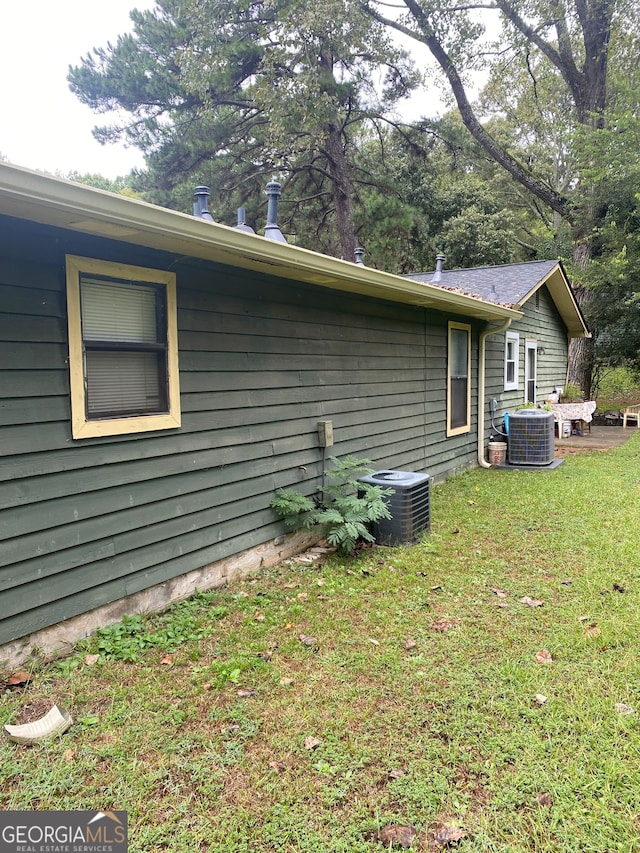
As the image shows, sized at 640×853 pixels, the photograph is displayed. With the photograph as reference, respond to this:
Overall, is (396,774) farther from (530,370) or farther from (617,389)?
(617,389)

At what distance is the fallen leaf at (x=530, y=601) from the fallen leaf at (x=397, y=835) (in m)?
2.09

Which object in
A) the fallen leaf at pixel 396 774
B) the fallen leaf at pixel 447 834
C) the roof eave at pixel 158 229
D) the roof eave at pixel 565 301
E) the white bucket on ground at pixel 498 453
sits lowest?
the fallen leaf at pixel 447 834

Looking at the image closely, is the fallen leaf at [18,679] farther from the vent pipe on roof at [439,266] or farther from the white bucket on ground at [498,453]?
the vent pipe on roof at [439,266]

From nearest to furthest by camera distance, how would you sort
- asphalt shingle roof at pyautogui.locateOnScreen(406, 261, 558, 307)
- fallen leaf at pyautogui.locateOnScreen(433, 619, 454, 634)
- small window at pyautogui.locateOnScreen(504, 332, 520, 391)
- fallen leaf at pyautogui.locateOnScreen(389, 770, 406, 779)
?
fallen leaf at pyautogui.locateOnScreen(389, 770, 406, 779)
fallen leaf at pyautogui.locateOnScreen(433, 619, 454, 634)
asphalt shingle roof at pyautogui.locateOnScreen(406, 261, 558, 307)
small window at pyautogui.locateOnScreen(504, 332, 520, 391)

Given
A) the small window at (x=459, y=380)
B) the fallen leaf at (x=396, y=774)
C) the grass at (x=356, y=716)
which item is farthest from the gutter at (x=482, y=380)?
the fallen leaf at (x=396, y=774)

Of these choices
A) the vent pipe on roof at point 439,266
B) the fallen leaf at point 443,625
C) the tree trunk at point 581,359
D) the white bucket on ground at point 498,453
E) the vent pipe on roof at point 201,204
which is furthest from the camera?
the tree trunk at point 581,359

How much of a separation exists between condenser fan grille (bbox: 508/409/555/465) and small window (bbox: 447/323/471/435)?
810 mm

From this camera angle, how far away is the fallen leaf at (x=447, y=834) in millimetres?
1809

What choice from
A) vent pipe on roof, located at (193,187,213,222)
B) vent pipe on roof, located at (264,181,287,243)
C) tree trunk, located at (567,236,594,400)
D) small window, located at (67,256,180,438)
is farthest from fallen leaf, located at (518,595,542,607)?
tree trunk, located at (567,236,594,400)

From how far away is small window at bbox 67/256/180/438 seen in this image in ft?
9.52

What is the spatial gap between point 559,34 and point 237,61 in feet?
29.7

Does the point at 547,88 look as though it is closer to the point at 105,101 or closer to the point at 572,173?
the point at 572,173

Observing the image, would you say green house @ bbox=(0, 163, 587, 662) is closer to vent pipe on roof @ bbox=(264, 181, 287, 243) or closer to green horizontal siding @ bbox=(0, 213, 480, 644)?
green horizontal siding @ bbox=(0, 213, 480, 644)

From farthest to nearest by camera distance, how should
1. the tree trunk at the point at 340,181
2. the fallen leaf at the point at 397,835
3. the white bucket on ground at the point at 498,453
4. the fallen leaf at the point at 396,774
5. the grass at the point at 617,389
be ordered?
the grass at the point at 617,389
the tree trunk at the point at 340,181
the white bucket on ground at the point at 498,453
the fallen leaf at the point at 396,774
the fallen leaf at the point at 397,835
